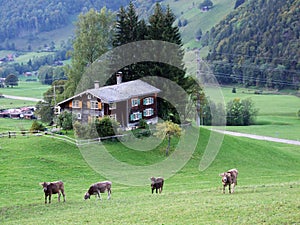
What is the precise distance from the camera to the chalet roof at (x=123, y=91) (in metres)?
61.8

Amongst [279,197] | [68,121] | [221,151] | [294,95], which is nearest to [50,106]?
[68,121]

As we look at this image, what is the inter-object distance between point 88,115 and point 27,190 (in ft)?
78.4

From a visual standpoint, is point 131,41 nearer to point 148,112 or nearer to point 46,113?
point 148,112

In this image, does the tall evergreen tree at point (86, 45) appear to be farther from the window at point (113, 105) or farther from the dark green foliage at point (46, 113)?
the window at point (113, 105)

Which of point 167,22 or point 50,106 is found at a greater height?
point 167,22

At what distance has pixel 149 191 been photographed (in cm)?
4178

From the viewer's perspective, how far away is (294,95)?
530ft

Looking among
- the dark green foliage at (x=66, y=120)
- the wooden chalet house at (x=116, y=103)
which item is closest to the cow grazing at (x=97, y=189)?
the wooden chalet house at (x=116, y=103)

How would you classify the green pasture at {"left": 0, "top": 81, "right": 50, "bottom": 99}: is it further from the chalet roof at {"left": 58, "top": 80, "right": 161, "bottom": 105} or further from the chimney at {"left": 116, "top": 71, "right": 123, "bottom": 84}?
the chalet roof at {"left": 58, "top": 80, "right": 161, "bottom": 105}

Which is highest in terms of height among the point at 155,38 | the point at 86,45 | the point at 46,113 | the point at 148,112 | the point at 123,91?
the point at 155,38

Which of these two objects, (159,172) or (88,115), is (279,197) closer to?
(159,172)

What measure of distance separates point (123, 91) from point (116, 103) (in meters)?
2.17

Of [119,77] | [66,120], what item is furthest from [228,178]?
[119,77]

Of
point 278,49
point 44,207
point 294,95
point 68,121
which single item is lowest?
point 44,207
